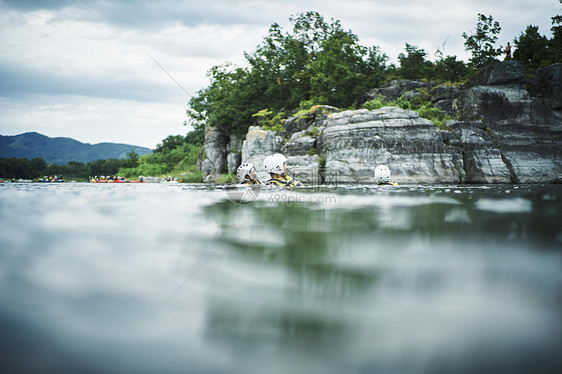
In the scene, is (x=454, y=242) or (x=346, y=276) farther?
(x=454, y=242)

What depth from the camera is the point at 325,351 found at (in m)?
1.59

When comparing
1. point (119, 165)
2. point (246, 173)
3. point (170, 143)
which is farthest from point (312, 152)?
point (170, 143)

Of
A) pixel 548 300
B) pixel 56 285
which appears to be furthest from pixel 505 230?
pixel 56 285

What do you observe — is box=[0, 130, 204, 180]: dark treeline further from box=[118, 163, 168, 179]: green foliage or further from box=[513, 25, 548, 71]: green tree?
box=[513, 25, 548, 71]: green tree

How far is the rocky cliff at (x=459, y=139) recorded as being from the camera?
18641 mm

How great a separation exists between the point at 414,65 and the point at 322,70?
9.51 meters

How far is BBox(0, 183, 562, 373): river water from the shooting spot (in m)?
1.56

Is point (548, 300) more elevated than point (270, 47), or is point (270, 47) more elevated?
point (270, 47)

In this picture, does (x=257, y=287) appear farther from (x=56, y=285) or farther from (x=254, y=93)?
(x=254, y=93)

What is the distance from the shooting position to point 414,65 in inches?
1255

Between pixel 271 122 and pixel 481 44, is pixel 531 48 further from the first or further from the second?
pixel 271 122

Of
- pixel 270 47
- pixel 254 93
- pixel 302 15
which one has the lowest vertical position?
pixel 254 93

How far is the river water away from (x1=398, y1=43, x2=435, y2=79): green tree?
29.6 metres

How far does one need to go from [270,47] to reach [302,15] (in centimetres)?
491
